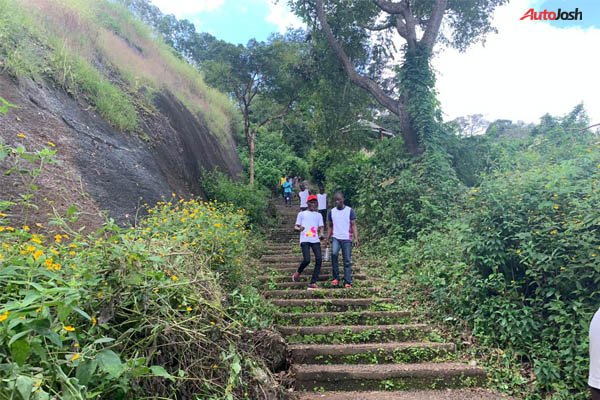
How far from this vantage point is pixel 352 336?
4.72 metres

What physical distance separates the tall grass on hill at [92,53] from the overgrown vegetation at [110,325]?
13.7ft

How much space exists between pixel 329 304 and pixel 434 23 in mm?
8661

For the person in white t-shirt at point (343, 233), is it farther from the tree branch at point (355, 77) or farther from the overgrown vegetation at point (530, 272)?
the tree branch at point (355, 77)

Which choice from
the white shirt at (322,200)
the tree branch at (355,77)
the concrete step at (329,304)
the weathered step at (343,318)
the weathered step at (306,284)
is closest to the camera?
the weathered step at (343,318)

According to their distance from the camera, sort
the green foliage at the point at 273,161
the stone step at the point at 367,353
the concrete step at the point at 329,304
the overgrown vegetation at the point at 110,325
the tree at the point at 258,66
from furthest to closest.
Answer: the green foliage at the point at 273,161, the tree at the point at 258,66, the concrete step at the point at 329,304, the stone step at the point at 367,353, the overgrown vegetation at the point at 110,325

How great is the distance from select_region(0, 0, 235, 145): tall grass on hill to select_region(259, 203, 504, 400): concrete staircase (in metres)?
4.67

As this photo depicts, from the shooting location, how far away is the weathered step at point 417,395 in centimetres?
370

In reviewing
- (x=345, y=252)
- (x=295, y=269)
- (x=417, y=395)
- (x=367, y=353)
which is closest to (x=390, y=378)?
(x=417, y=395)

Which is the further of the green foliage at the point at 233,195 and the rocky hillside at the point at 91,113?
the green foliage at the point at 233,195

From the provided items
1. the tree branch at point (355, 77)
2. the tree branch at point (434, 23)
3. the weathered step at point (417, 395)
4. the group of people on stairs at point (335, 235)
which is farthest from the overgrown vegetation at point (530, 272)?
the tree branch at point (434, 23)

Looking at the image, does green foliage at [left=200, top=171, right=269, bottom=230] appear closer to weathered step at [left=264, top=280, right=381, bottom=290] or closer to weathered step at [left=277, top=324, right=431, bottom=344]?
weathered step at [left=264, top=280, right=381, bottom=290]

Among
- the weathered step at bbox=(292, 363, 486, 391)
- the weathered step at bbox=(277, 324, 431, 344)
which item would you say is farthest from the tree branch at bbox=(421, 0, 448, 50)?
the weathered step at bbox=(292, 363, 486, 391)

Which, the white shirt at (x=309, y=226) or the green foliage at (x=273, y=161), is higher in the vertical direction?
the green foliage at (x=273, y=161)

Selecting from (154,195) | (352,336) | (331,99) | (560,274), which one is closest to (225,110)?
(331,99)
